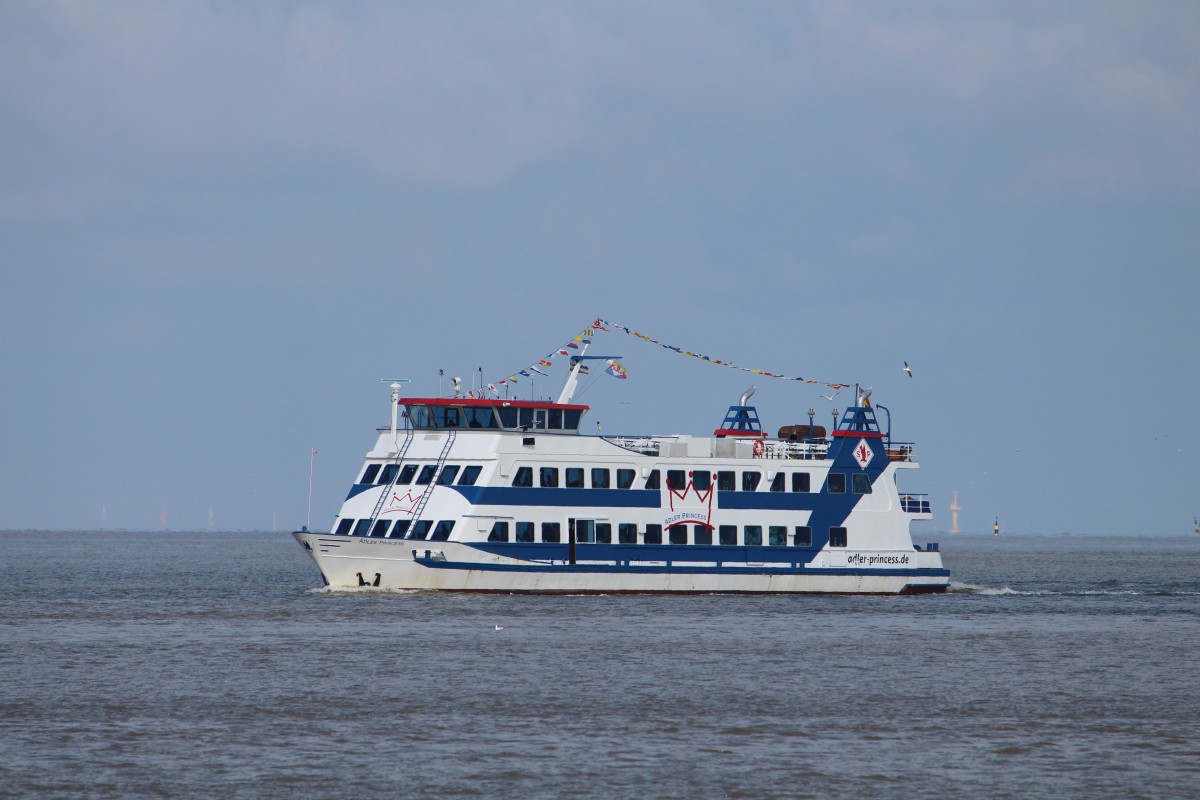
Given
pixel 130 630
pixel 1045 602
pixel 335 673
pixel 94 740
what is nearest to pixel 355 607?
pixel 130 630

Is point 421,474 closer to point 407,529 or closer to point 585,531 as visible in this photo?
point 407,529

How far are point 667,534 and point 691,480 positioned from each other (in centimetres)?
196

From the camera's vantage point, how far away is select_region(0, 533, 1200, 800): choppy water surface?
23953 millimetres

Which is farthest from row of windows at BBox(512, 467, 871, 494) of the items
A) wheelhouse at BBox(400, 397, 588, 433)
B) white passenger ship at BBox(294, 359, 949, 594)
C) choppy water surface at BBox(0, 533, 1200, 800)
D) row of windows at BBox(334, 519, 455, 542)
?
choppy water surface at BBox(0, 533, 1200, 800)

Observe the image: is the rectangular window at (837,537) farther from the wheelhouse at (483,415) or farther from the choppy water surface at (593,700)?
the wheelhouse at (483,415)

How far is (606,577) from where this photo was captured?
52.0 meters

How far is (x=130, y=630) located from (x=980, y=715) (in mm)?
24967

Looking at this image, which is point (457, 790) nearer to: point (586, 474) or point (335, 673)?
point (335, 673)

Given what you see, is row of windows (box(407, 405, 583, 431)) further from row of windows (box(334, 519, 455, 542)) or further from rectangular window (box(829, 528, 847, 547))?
rectangular window (box(829, 528, 847, 547))

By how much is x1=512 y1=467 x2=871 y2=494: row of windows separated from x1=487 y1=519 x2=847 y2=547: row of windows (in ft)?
4.14

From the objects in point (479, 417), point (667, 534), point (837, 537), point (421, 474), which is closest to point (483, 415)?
point (479, 417)

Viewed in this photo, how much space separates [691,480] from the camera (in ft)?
174

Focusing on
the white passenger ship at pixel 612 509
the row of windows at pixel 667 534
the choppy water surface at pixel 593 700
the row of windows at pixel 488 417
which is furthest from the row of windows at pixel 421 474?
the choppy water surface at pixel 593 700

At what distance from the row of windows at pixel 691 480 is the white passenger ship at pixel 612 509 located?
0.15 ft
